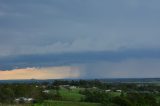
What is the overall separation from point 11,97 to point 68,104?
2340 centimetres

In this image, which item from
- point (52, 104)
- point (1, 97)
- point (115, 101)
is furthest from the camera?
point (1, 97)

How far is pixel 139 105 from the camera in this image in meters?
103

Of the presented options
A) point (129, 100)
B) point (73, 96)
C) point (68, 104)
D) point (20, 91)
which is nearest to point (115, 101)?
point (129, 100)

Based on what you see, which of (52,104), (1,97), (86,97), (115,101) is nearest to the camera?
(52,104)

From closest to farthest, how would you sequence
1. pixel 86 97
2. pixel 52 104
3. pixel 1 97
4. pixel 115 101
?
pixel 52 104, pixel 115 101, pixel 1 97, pixel 86 97

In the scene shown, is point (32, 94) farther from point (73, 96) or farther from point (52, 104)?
point (52, 104)

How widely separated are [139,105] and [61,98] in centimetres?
3199

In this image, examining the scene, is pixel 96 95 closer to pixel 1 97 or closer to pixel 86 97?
pixel 86 97

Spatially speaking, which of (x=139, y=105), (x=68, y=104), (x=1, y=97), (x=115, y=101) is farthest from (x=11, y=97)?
(x=139, y=105)

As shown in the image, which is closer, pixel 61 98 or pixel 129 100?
pixel 129 100

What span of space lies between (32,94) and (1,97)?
929 centimetres

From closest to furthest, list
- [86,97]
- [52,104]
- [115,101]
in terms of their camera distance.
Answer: [52,104]
[115,101]
[86,97]

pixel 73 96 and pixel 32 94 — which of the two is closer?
pixel 32 94

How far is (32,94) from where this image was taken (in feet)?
406
